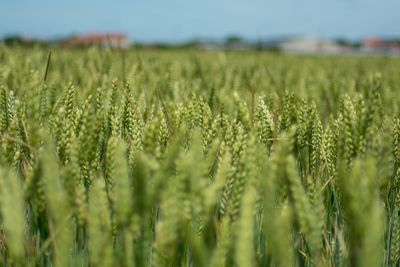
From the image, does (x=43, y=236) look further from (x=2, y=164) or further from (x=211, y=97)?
(x=211, y=97)

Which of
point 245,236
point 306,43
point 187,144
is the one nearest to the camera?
point 245,236

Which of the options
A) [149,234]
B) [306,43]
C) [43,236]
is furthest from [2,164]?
[306,43]

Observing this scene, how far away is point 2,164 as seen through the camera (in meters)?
0.58

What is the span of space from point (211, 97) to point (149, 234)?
54 centimetres

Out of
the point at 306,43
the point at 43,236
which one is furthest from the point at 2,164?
the point at 306,43

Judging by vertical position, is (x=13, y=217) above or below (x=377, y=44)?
below

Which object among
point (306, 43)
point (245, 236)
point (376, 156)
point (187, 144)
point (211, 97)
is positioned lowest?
point (245, 236)

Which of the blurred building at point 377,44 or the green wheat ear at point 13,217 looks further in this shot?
the blurred building at point 377,44

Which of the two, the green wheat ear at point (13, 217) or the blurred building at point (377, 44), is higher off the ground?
the blurred building at point (377, 44)

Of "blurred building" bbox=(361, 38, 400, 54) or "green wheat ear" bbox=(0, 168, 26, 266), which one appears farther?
"blurred building" bbox=(361, 38, 400, 54)

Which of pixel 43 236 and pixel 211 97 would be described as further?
pixel 211 97

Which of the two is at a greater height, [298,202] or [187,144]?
[187,144]

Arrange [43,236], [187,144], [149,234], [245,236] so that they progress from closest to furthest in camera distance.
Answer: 1. [245,236]
2. [43,236]
3. [149,234]
4. [187,144]

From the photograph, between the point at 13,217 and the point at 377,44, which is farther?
the point at 377,44
